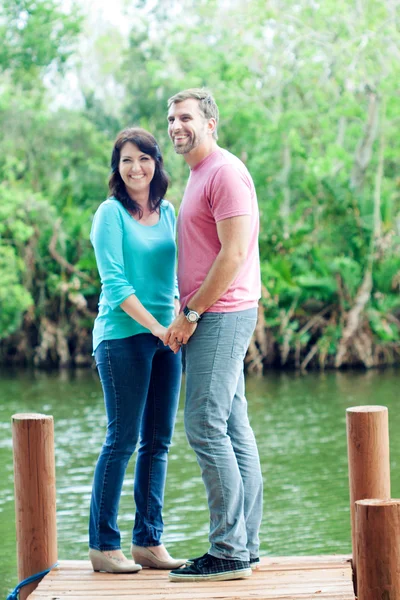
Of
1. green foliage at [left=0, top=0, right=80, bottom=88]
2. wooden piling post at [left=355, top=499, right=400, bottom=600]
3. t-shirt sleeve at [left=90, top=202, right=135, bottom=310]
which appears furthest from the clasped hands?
green foliage at [left=0, top=0, right=80, bottom=88]

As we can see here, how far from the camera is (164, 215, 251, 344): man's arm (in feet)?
14.4

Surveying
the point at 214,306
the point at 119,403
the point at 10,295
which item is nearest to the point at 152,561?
the point at 119,403

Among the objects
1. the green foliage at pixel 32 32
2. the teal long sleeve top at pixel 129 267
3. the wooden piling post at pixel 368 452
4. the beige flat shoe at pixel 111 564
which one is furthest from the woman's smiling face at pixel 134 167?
the green foliage at pixel 32 32

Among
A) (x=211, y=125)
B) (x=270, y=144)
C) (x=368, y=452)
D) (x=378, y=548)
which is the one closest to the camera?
(x=378, y=548)

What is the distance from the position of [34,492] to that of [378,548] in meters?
1.85

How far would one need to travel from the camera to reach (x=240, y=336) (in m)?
4.53

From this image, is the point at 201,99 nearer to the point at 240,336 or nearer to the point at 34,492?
the point at 240,336

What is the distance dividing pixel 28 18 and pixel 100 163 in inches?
140

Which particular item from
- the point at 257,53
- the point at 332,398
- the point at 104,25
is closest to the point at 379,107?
the point at 257,53

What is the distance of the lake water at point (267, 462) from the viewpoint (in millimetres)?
8055

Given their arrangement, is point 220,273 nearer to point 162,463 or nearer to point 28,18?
point 162,463

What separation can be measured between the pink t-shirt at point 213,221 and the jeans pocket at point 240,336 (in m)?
0.06

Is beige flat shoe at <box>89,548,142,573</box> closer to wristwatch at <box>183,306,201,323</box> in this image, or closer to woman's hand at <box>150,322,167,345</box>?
woman's hand at <box>150,322,167,345</box>

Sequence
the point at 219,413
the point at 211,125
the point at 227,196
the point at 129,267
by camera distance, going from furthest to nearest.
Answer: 1. the point at 129,267
2. the point at 211,125
3. the point at 219,413
4. the point at 227,196
